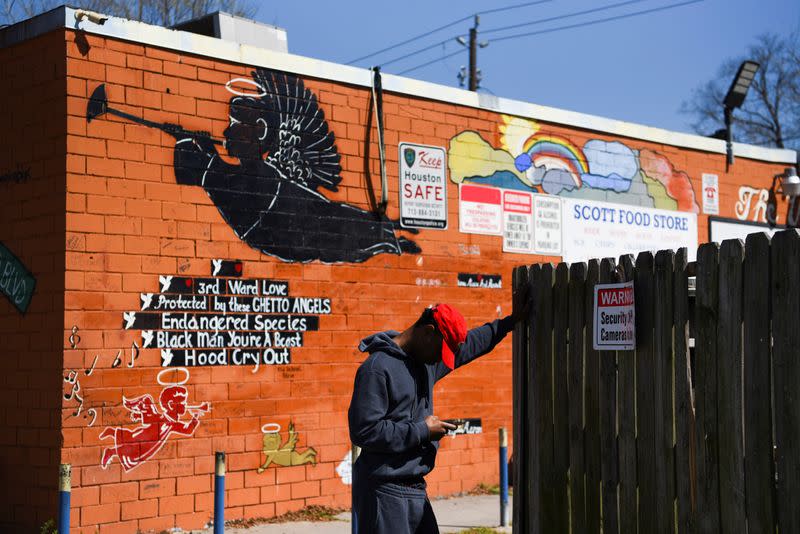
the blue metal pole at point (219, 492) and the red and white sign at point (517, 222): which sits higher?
the red and white sign at point (517, 222)

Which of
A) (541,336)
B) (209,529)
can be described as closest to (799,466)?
(541,336)

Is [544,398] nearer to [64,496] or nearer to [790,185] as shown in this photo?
[64,496]

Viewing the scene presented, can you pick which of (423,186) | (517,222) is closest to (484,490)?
(517,222)

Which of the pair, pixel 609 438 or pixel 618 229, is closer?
pixel 609 438

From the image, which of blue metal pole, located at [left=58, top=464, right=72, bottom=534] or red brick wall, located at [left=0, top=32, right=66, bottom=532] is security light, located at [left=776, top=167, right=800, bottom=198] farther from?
blue metal pole, located at [left=58, top=464, right=72, bottom=534]

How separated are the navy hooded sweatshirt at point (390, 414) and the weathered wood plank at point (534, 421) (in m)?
1.12

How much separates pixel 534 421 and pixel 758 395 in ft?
5.85

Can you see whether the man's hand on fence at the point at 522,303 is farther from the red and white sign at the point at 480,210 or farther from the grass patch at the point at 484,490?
the grass patch at the point at 484,490

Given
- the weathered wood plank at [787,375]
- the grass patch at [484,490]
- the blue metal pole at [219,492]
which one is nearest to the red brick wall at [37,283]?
the blue metal pole at [219,492]

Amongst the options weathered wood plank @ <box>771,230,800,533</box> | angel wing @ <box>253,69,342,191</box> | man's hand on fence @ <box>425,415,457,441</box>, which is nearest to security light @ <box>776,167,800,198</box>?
angel wing @ <box>253,69,342,191</box>

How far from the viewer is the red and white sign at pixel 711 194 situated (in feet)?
49.8

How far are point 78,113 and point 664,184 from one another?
856 centimetres

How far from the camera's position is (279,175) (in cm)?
1063

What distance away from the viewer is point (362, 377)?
17.0ft
